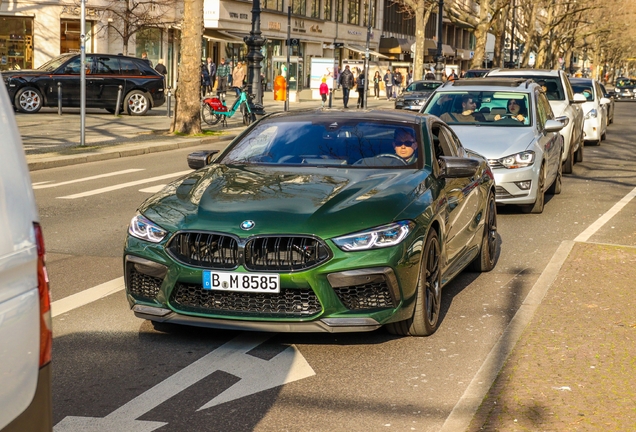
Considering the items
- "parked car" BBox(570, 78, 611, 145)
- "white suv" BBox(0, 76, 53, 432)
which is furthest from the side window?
"white suv" BBox(0, 76, 53, 432)

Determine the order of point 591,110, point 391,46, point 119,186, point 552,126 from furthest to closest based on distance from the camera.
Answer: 1. point 391,46
2. point 591,110
3. point 119,186
4. point 552,126

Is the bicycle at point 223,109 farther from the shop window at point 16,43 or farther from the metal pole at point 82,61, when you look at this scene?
the shop window at point 16,43

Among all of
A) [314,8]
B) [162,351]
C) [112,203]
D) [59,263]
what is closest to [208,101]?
[112,203]

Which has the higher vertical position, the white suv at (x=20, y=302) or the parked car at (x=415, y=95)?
the white suv at (x=20, y=302)

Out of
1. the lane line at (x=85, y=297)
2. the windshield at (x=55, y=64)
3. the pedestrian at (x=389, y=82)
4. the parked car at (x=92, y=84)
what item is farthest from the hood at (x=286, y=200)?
the pedestrian at (x=389, y=82)

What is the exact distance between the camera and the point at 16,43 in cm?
4678

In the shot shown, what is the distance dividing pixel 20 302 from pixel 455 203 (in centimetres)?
513

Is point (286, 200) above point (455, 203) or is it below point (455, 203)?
above

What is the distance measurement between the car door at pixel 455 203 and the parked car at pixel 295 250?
110mm

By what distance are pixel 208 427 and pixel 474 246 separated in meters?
4.07

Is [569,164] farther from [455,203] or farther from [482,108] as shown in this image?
[455,203]

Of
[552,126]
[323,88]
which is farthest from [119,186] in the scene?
[323,88]

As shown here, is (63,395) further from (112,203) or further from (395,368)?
(112,203)

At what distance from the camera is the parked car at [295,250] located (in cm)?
602
